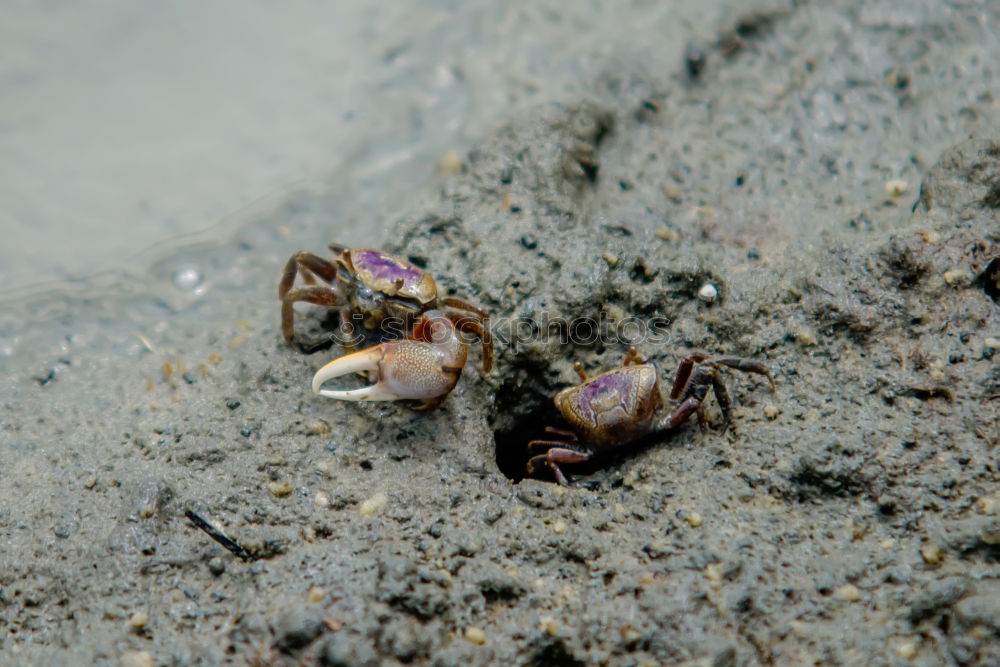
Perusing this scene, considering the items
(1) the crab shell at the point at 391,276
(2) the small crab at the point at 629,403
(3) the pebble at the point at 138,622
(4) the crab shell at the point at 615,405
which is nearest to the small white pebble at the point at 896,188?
(2) the small crab at the point at 629,403

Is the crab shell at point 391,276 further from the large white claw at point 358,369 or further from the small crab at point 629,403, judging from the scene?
the small crab at point 629,403

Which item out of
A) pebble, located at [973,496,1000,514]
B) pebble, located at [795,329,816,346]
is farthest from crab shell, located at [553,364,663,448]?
pebble, located at [973,496,1000,514]

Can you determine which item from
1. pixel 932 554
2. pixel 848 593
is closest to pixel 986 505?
pixel 932 554

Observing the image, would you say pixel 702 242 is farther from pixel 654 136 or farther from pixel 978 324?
pixel 978 324

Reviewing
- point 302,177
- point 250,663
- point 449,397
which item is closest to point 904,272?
point 449,397

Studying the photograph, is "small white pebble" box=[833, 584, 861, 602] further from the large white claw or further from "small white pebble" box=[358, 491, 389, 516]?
the large white claw

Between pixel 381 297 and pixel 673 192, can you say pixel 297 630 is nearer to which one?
pixel 381 297

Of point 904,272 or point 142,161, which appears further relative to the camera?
point 142,161
